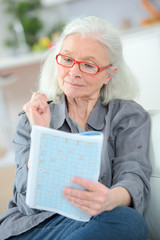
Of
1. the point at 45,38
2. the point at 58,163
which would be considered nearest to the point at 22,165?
the point at 58,163

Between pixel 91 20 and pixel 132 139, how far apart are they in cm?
52

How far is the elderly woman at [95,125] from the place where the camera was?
1.03 m

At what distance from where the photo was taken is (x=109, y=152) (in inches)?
51.3

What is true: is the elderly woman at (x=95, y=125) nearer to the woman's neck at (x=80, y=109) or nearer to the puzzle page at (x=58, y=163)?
the woman's neck at (x=80, y=109)

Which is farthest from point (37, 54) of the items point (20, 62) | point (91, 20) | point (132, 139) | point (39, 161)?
point (39, 161)

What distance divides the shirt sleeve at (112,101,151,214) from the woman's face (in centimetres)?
18

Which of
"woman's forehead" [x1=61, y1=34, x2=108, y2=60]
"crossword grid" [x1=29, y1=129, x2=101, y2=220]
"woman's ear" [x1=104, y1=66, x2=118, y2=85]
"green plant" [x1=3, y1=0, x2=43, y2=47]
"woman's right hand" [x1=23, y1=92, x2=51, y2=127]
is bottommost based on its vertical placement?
"crossword grid" [x1=29, y1=129, x2=101, y2=220]

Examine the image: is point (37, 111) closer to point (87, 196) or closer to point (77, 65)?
point (77, 65)

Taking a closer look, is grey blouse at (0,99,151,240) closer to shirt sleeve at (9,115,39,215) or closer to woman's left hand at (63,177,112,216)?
shirt sleeve at (9,115,39,215)

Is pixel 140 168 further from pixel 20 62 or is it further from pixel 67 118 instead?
pixel 20 62

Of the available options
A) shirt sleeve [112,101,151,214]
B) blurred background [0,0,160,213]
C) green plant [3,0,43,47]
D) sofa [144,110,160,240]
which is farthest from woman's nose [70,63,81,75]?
green plant [3,0,43,47]

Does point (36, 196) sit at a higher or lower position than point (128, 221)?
higher

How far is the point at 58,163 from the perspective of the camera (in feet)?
2.91

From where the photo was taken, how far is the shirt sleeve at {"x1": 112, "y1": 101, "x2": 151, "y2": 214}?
114cm
